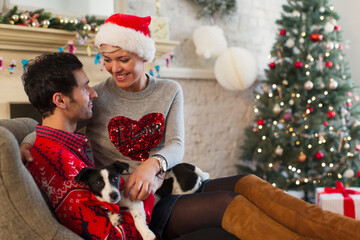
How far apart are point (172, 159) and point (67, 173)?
56 cm

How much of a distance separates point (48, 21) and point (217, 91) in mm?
2052

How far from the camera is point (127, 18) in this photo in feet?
6.16

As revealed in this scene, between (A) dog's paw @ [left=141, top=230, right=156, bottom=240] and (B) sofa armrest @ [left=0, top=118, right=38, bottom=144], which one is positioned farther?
(B) sofa armrest @ [left=0, top=118, right=38, bottom=144]

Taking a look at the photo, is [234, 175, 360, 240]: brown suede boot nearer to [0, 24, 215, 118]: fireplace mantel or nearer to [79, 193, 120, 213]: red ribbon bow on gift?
[79, 193, 120, 213]: red ribbon bow on gift

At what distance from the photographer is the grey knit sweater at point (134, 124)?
1792 millimetres

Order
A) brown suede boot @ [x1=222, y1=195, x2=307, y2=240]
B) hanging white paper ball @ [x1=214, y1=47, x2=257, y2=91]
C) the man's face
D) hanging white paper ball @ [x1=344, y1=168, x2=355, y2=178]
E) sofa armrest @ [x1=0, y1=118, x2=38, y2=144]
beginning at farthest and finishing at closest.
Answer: hanging white paper ball @ [x1=214, y1=47, x2=257, y2=91] → hanging white paper ball @ [x1=344, y1=168, x2=355, y2=178] → sofa armrest @ [x1=0, y1=118, x2=38, y2=144] → the man's face → brown suede boot @ [x1=222, y1=195, x2=307, y2=240]

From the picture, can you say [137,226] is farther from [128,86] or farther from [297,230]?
[128,86]

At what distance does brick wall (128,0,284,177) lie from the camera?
3.96 m

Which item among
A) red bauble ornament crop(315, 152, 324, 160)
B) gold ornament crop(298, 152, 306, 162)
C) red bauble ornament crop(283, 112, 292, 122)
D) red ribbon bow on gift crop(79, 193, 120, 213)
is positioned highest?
red ribbon bow on gift crop(79, 193, 120, 213)

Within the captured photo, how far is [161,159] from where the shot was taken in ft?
5.22

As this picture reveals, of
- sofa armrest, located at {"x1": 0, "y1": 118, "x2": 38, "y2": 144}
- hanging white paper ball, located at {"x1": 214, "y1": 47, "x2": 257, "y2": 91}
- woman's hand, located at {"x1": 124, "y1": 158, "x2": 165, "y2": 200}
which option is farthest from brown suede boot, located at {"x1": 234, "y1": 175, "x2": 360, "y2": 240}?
hanging white paper ball, located at {"x1": 214, "y1": 47, "x2": 257, "y2": 91}

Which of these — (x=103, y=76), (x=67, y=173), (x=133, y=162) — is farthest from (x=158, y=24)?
(x=67, y=173)

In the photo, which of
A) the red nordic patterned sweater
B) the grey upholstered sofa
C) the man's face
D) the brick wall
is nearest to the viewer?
the grey upholstered sofa

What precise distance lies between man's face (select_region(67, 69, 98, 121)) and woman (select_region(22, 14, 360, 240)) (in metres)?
0.25
